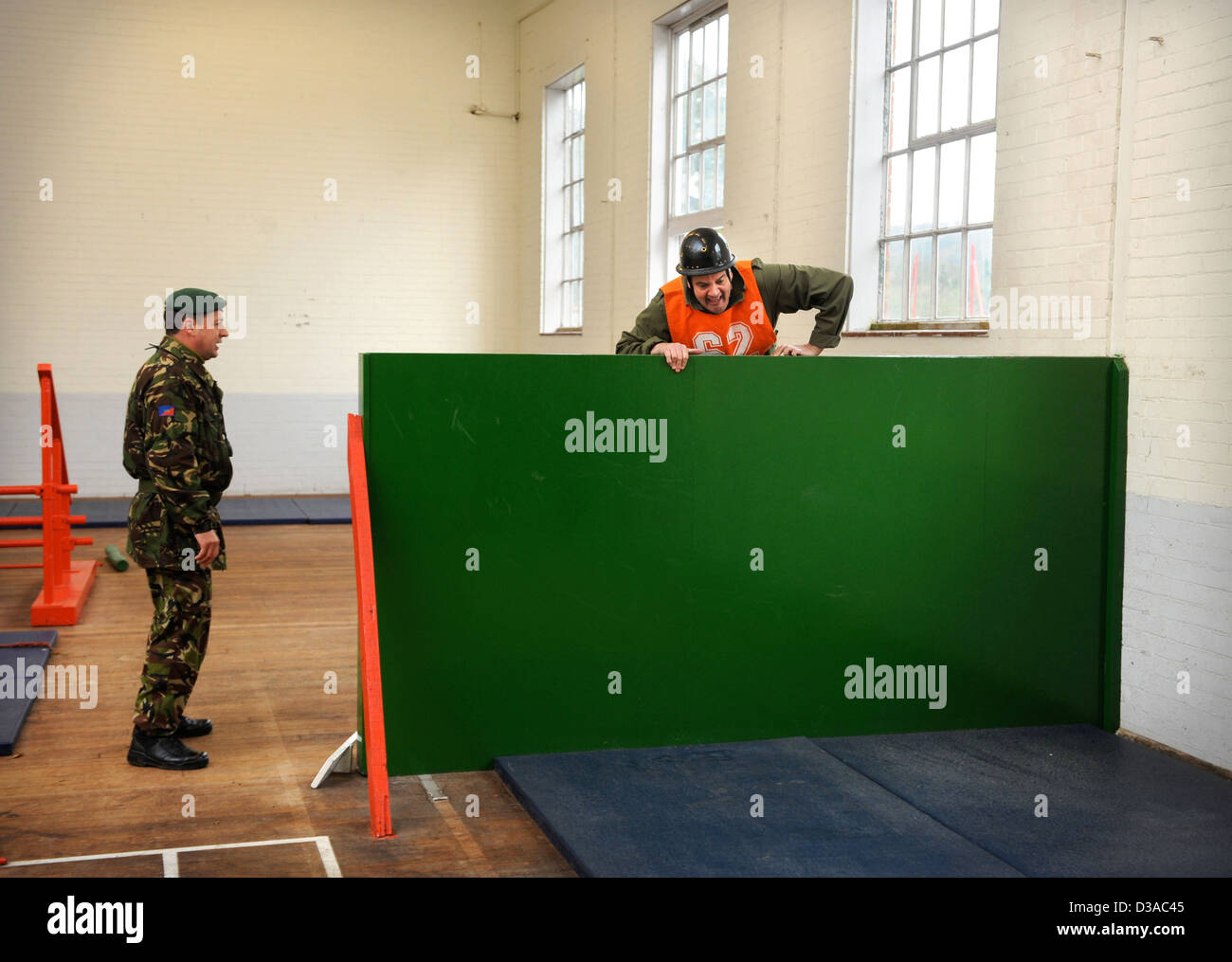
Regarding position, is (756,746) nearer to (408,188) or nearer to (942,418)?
(942,418)

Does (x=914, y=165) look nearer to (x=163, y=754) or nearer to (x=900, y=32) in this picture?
(x=900, y=32)

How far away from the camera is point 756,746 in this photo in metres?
4.61

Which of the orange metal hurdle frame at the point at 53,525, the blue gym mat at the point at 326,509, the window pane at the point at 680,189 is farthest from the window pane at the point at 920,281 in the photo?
the blue gym mat at the point at 326,509

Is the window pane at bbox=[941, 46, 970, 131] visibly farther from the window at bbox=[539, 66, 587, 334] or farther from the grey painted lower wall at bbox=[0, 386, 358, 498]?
the grey painted lower wall at bbox=[0, 386, 358, 498]

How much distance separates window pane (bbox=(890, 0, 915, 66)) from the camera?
7.00 m

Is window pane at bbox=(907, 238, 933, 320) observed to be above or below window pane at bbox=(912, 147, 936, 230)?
below

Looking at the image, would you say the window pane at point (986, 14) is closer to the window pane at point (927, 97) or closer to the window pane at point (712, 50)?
the window pane at point (927, 97)

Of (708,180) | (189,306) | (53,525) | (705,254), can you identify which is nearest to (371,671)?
(189,306)

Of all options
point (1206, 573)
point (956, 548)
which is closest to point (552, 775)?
point (956, 548)

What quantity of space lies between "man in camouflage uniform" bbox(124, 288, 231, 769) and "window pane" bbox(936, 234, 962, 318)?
3820 mm

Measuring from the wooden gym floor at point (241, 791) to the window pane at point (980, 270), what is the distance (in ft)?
11.8

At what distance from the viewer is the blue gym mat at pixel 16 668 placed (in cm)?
477

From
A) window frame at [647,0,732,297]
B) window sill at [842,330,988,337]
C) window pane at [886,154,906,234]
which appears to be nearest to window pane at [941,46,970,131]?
window pane at [886,154,906,234]

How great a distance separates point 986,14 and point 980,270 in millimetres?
1320
